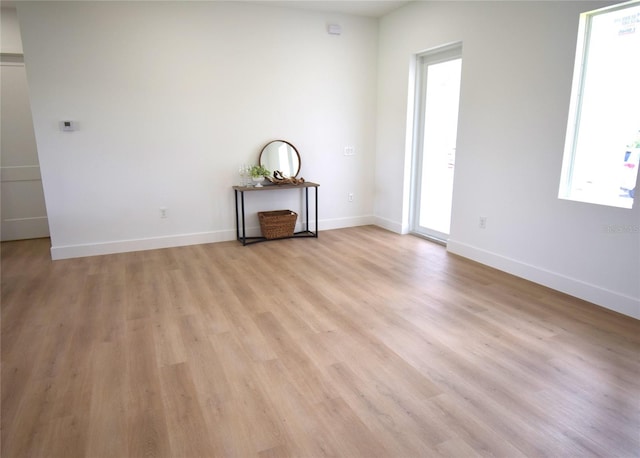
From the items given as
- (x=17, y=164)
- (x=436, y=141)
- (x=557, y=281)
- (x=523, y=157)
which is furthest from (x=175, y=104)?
(x=557, y=281)

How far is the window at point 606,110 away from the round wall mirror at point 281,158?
3.11 m

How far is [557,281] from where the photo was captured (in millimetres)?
3441

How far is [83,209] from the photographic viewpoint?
4453 millimetres

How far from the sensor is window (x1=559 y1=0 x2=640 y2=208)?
2900 millimetres

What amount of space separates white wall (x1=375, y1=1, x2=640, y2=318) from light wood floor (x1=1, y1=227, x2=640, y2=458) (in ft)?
0.96

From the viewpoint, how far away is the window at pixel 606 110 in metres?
2.90

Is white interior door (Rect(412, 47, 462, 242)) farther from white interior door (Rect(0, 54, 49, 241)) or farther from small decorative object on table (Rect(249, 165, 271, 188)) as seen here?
white interior door (Rect(0, 54, 49, 241))

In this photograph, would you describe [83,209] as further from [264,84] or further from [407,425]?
[407,425]

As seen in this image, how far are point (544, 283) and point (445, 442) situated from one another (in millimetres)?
2317

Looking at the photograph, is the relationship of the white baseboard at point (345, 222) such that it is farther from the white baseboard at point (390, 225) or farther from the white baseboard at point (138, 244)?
the white baseboard at point (138, 244)

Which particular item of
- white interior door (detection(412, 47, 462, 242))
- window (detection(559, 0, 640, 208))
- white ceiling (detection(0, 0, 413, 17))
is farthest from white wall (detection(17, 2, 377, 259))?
window (detection(559, 0, 640, 208))

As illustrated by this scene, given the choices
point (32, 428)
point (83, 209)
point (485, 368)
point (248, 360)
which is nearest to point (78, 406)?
point (32, 428)

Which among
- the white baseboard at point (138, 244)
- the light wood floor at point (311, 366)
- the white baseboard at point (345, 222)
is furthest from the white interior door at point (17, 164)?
the white baseboard at point (345, 222)

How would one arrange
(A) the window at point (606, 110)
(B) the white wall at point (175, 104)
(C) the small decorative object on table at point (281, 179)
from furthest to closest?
(C) the small decorative object on table at point (281, 179) → (B) the white wall at point (175, 104) → (A) the window at point (606, 110)
